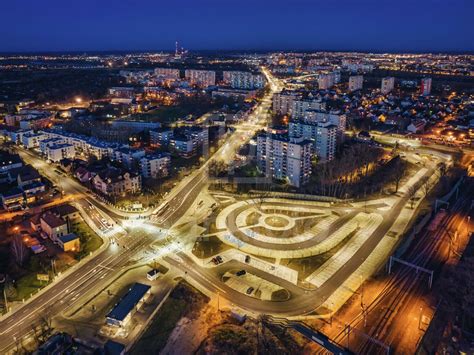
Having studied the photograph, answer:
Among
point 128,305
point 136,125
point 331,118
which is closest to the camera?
point 128,305

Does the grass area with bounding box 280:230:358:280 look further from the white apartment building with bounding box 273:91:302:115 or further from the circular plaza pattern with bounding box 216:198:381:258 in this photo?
the white apartment building with bounding box 273:91:302:115

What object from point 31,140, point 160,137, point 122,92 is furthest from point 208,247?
point 122,92

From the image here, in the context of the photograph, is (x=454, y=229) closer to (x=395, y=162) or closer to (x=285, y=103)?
(x=395, y=162)

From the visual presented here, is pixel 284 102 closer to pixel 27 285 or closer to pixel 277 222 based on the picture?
pixel 277 222

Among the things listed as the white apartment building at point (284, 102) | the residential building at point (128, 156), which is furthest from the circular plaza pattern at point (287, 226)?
the white apartment building at point (284, 102)

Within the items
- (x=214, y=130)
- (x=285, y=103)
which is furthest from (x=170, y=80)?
(x=214, y=130)

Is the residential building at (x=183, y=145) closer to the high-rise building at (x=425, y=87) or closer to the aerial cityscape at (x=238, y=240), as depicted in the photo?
the aerial cityscape at (x=238, y=240)
